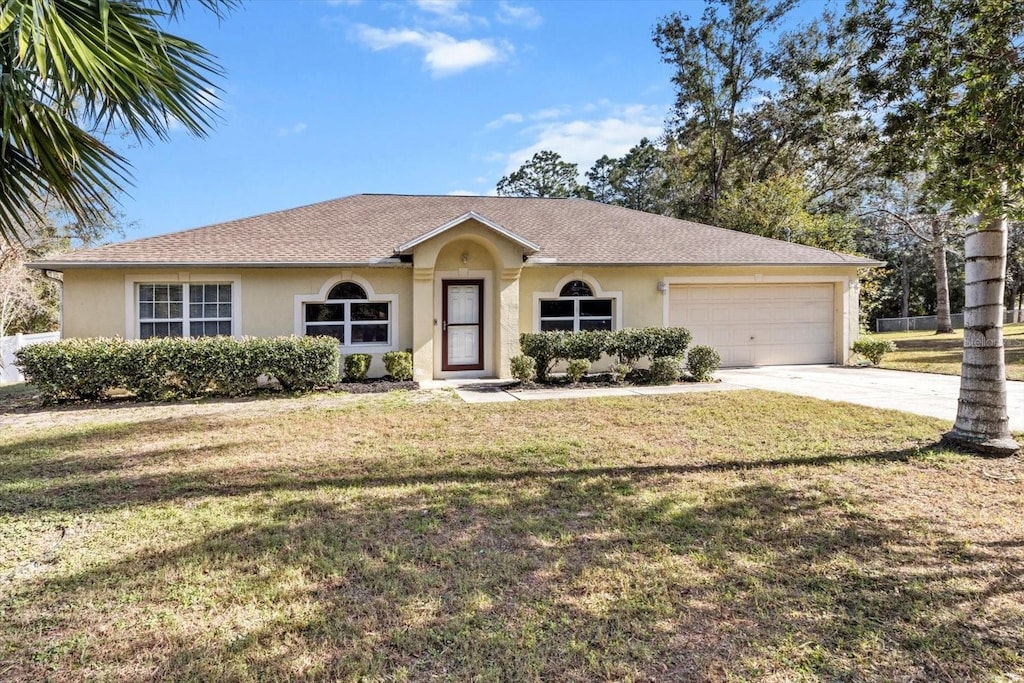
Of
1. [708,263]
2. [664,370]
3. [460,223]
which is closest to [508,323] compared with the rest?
[460,223]

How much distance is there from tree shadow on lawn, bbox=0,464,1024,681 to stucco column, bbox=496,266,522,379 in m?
8.38

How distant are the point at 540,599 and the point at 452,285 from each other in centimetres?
1084

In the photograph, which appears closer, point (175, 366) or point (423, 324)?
point (175, 366)

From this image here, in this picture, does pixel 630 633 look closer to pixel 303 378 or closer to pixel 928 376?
pixel 303 378

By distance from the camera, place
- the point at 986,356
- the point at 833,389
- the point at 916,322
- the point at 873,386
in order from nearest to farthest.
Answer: the point at 986,356
the point at 833,389
the point at 873,386
the point at 916,322

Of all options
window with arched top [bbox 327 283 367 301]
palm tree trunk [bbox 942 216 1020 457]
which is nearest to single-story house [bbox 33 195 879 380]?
window with arched top [bbox 327 283 367 301]

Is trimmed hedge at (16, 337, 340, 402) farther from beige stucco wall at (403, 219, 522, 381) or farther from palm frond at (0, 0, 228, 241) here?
palm frond at (0, 0, 228, 241)

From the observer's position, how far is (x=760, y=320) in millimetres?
15609

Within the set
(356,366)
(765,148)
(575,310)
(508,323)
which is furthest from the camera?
(765,148)

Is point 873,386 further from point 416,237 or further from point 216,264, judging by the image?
point 216,264

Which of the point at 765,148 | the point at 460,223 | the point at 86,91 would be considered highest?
the point at 765,148

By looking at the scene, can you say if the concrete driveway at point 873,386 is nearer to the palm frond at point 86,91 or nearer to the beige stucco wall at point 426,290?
the beige stucco wall at point 426,290

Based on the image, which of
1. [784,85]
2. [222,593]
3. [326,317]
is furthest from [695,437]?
[784,85]

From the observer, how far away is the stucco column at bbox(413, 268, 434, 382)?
12.9m
